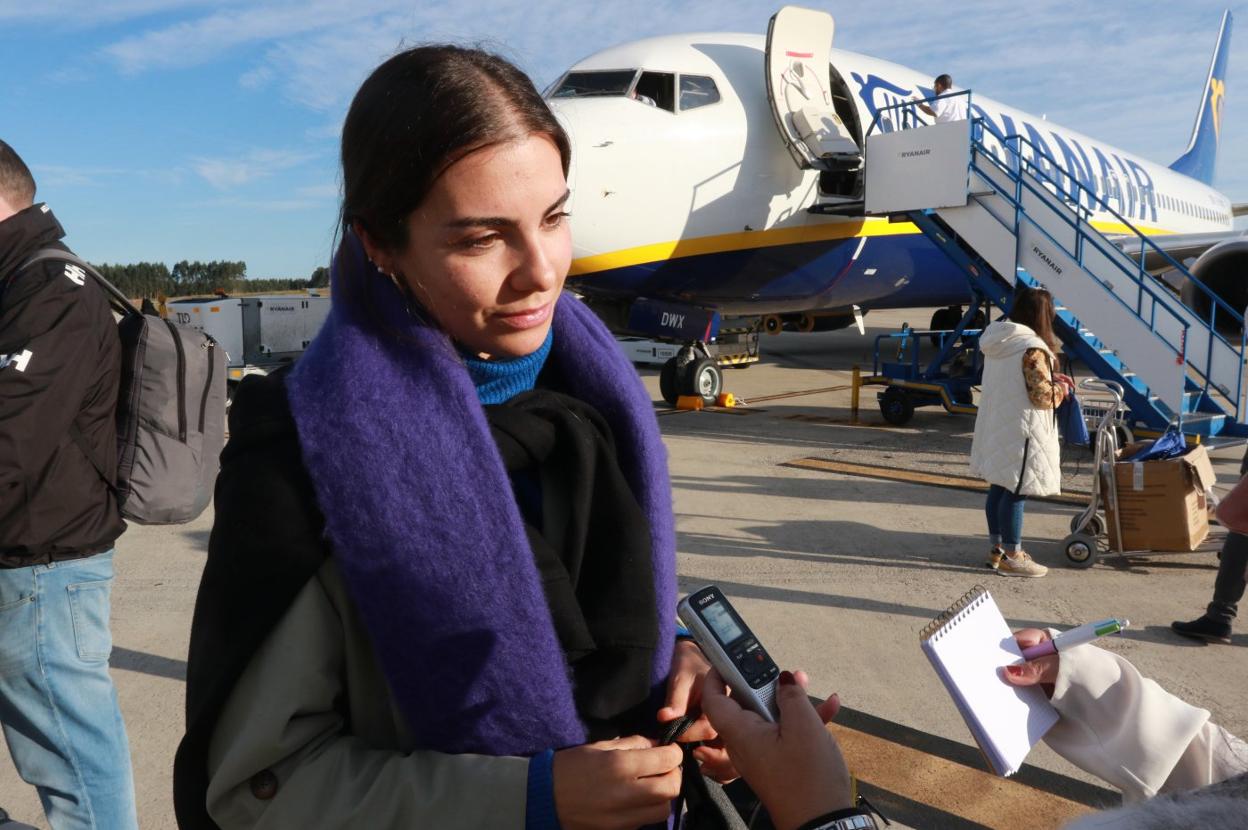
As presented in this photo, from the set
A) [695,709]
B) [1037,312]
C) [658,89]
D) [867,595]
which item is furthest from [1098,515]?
[658,89]

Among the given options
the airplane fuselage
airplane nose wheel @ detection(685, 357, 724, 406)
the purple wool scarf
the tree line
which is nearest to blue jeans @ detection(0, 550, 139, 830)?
the purple wool scarf

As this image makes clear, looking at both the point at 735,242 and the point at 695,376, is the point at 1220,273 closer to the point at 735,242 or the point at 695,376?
the point at 735,242

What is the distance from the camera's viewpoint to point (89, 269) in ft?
7.64

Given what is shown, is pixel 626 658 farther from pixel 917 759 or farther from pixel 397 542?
pixel 917 759

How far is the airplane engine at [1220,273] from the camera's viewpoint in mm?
10219

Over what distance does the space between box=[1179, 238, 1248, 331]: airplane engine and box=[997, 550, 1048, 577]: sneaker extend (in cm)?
680

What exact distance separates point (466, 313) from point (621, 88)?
26.7 ft

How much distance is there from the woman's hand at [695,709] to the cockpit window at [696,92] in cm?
819

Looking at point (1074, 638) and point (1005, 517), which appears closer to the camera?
point (1074, 638)

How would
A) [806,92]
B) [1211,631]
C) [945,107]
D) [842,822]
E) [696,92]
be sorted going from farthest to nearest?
1. [945,107]
2. [806,92]
3. [696,92]
4. [1211,631]
5. [842,822]

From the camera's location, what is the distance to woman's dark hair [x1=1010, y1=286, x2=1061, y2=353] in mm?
5328

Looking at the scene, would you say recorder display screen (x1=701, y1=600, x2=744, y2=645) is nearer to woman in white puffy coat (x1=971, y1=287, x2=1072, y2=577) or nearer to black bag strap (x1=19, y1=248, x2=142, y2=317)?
black bag strap (x1=19, y1=248, x2=142, y2=317)

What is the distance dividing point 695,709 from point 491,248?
2.41ft

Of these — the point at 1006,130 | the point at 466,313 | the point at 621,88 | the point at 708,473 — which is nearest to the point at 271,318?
the point at 621,88
